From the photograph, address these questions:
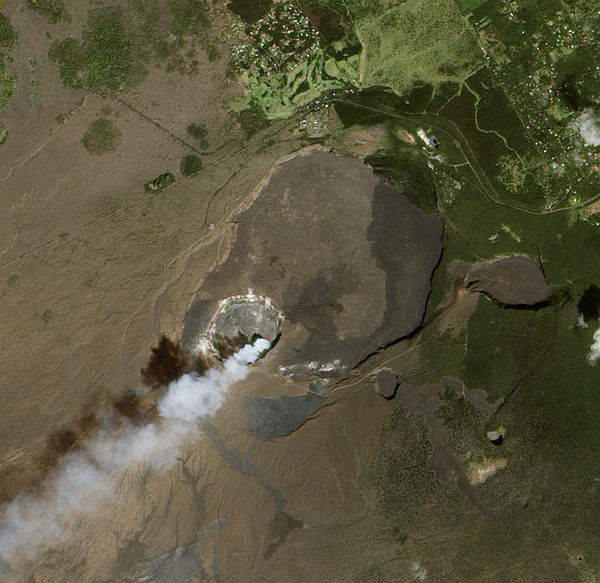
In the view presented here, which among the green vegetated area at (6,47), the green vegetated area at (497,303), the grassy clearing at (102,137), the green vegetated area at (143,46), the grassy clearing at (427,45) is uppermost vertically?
the green vegetated area at (6,47)

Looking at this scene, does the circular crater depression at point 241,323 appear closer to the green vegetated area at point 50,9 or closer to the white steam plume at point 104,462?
the white steam plume at point 104,462

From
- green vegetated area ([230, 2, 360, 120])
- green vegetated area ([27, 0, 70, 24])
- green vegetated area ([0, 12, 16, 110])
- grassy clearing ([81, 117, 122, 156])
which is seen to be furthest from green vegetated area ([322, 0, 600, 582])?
green vegetated area ([0, 12, 16, 110])

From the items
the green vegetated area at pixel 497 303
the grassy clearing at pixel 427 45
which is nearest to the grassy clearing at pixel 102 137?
the green vegetated area at pixel 497 303

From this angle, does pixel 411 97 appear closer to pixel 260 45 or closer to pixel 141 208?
pixel 260 45

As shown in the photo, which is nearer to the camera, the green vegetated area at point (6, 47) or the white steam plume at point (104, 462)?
the white steam plume at point (104, 462)

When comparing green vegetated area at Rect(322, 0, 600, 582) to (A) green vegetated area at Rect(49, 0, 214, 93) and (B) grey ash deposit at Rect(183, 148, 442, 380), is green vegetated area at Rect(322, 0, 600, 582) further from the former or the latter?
(A) green vegetated area at Rect(49, 0, 214, 93)

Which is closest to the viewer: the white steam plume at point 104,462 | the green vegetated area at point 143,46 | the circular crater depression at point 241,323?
the white steam plume at point 104,462
